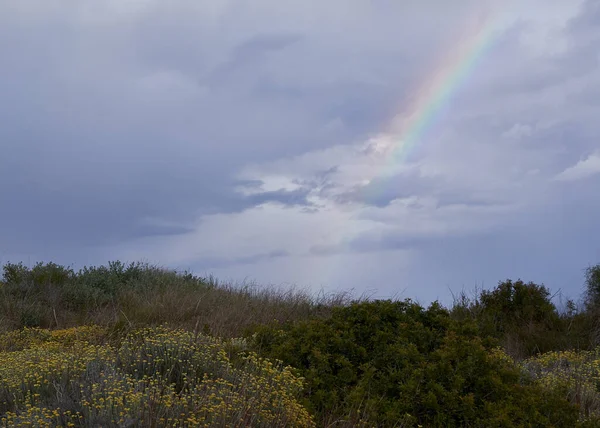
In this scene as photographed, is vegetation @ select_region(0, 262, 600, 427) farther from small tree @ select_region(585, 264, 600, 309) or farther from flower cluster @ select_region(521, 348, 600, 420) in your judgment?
small tree @ select_region(585, 264, 600, 309)

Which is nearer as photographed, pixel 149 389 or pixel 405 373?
pixel 149 389

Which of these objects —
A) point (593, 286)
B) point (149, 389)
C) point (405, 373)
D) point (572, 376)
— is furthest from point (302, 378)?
point (593, 286)

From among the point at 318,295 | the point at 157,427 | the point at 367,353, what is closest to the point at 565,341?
the point at 318,295

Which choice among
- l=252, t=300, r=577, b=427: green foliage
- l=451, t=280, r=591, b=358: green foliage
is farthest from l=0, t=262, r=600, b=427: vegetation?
l=451, t=280, r=591, b=358: green foliage

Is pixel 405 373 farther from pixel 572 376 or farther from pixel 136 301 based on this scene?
pixel 136 301

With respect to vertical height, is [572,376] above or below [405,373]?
below

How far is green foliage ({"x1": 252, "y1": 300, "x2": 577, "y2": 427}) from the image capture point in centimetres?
634

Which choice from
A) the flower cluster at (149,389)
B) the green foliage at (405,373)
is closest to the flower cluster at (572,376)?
the green foliage at (405,373)

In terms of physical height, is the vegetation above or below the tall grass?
below

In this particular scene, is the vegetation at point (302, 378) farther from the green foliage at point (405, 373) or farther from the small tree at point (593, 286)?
the small tree at point (593, 286)

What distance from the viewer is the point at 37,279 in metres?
14.9

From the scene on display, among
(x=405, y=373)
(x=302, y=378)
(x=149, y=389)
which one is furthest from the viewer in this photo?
(x=405, y=373)

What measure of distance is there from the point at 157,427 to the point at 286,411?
1.22m

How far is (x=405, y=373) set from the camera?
6.84 m
